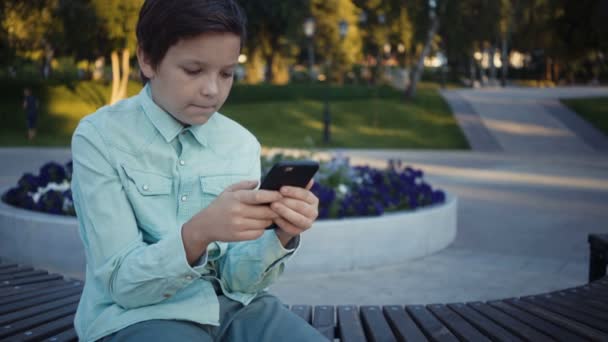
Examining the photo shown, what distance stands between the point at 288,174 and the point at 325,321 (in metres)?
1.45

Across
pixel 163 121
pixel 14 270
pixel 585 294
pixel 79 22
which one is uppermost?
pixel 79 22

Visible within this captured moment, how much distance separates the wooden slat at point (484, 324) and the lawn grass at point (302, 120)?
17.3 m

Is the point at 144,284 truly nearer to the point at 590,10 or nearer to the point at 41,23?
the point at 590,10

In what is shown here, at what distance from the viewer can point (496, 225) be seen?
865 cm

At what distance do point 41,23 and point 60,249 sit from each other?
85.1 feet

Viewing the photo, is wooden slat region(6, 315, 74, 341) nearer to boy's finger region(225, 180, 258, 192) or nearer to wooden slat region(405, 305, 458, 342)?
boy's finger region(225, 180, 258, 192)

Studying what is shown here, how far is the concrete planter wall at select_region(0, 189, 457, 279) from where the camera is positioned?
20.0 feet

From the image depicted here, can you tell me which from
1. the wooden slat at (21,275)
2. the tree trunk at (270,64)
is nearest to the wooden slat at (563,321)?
the wooden slat at (21,275)

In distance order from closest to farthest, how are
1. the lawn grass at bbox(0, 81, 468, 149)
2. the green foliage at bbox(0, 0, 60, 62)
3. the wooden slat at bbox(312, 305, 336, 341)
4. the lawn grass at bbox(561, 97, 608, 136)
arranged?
the wooden slat at bbox(312, 305, 336, 341), the lawn grass at bbox(0, 81, 468, 149), the green foliage at bbox(0, 0, 60, 62), the lawn grass at bbox(561, 97, 608, 136)

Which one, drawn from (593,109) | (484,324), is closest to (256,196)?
(484,324)

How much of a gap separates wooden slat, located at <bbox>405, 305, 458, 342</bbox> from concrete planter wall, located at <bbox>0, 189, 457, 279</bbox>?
282 cm

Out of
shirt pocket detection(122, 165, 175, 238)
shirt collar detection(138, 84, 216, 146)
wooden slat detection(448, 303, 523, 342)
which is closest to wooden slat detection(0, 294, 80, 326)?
shirt pocket detection(122, 165, 175, 238)

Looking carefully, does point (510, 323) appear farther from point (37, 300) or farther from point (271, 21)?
point (271, 21)

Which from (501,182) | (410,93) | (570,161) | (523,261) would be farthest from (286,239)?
(410,93)
